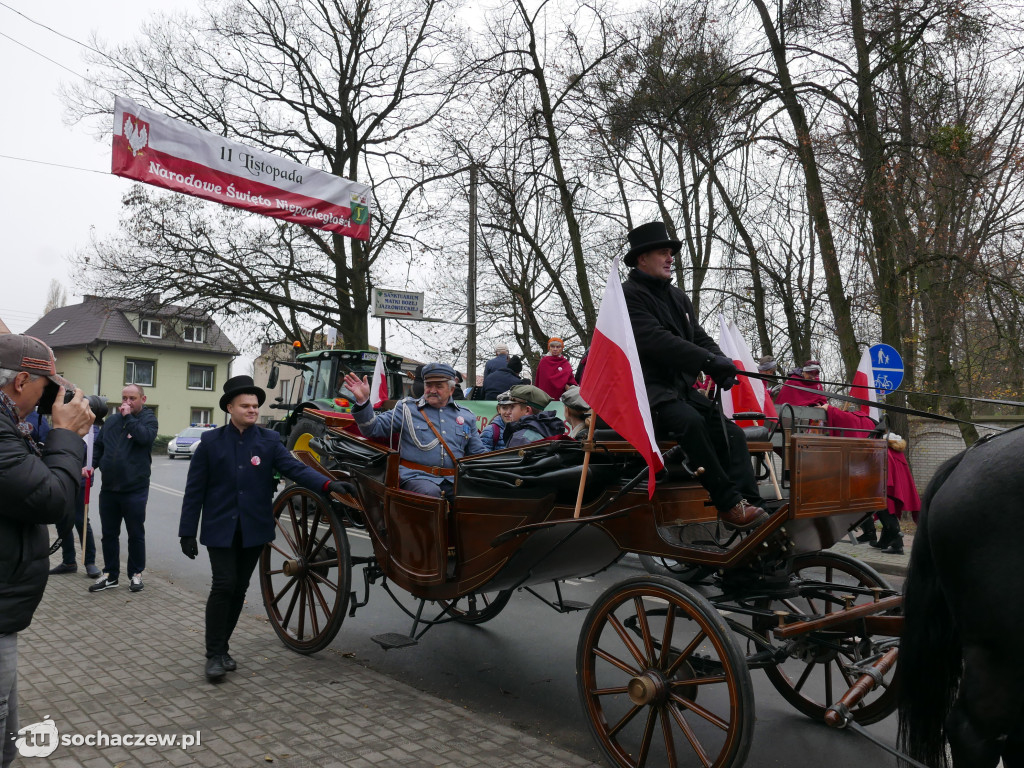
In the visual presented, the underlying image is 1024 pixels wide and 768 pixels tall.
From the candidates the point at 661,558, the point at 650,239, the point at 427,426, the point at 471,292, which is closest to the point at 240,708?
the point at 427,426

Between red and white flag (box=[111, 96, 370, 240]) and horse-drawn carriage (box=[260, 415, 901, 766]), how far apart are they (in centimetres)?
641

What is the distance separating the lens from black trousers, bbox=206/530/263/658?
4836 mm

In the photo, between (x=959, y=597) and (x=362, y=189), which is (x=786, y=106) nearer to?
(x=362, y=189)

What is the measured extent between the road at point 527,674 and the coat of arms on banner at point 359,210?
21.7 ft

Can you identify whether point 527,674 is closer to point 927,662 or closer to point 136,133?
point 927,662

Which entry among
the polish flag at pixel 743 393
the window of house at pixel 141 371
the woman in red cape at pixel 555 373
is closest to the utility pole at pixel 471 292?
the woman in red cape at pixel 555 373

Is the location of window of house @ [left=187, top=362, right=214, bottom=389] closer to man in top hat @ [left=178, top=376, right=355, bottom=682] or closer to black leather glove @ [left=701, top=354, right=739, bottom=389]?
man in top hat @ [left=178, top=376, right=355, bottom=682]

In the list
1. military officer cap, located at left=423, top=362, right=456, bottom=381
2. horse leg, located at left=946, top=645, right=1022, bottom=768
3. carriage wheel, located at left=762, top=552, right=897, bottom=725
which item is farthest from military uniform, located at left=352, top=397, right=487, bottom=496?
horse leg, located at left=946, top=645, right=1022, bottom=768

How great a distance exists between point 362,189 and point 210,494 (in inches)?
335

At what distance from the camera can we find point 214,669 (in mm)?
4691

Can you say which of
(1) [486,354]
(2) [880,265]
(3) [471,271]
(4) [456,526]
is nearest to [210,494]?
(4) [456,526]

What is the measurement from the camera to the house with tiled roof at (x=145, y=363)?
45.9m

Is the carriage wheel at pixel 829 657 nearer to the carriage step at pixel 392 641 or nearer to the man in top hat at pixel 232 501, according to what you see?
the carriage step at pixel 392 641

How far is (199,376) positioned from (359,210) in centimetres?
4106
